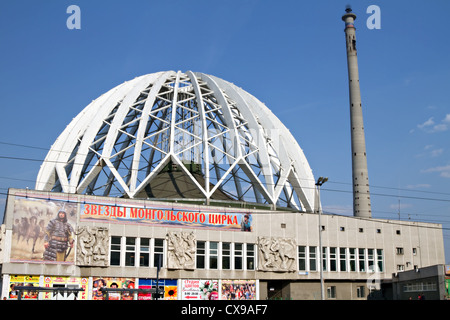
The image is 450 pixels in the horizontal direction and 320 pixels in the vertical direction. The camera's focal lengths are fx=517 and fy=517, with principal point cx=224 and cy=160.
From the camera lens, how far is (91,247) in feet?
131

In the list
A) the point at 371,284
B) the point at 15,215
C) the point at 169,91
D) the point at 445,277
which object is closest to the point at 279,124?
the point at 169,91

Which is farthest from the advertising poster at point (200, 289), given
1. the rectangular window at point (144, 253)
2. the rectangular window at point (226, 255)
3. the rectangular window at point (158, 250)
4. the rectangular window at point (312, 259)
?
the rectangular window at point (312, 259)

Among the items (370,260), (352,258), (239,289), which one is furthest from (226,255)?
(370,260)

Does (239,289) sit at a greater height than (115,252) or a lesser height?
lesser

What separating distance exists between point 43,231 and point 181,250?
10.9 m

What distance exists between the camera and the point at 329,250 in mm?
47906

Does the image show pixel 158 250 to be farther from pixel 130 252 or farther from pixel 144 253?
pixel 130 252

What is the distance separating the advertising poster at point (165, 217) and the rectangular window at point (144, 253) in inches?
60.5

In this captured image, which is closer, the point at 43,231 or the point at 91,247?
the point at 43,231

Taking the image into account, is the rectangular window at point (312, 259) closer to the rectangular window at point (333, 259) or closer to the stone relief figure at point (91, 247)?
the rectangular window at point (333, 259)

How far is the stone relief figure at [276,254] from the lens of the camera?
4525 cm

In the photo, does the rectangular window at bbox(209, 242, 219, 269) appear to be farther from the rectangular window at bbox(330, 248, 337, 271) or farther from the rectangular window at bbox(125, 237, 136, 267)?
the rectangular window at bbox(330, 248, 337, 271)
